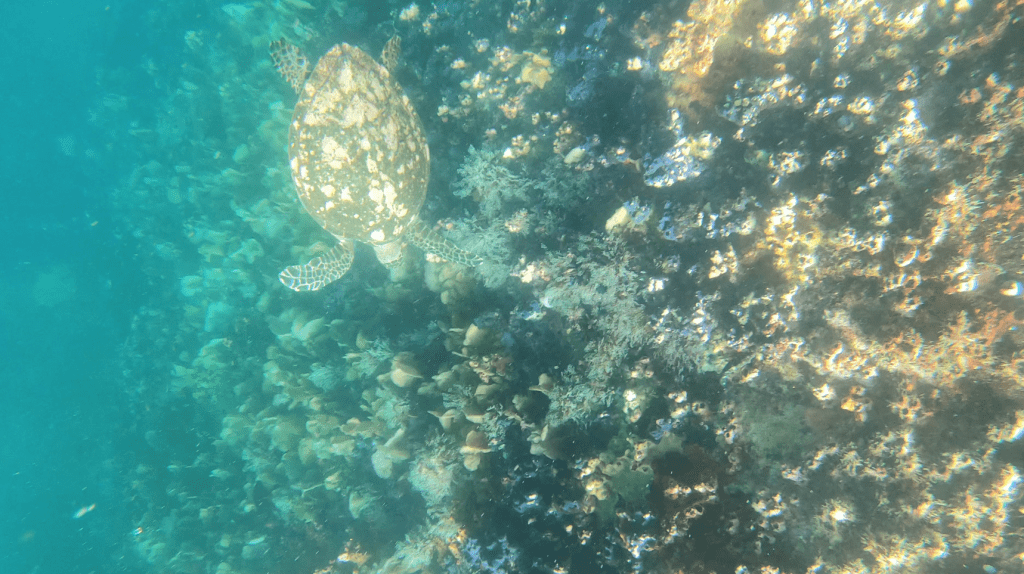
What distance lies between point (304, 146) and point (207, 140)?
17.5 feet

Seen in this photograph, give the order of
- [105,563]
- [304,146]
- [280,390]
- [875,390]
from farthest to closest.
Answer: [105,563]
[280,390]
[304,146]
[875,390]

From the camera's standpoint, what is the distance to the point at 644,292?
258 cm

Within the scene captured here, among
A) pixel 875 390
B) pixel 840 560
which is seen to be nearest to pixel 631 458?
pixel 840 560

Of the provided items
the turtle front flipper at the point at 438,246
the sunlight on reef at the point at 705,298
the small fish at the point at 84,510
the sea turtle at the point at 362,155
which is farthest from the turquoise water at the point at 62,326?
the sunlight on reef at the point at 705,298

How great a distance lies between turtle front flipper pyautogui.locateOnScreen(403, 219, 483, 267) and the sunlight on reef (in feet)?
0.20

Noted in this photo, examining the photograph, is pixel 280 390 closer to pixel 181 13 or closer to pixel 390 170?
pixel 390 170

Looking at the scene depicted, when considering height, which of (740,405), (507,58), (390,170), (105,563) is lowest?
(105,563)

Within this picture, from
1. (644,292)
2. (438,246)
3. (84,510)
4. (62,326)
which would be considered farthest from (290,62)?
(62,326)

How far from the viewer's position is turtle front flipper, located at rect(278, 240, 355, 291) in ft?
14.0

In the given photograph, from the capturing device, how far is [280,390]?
5641 millimetres

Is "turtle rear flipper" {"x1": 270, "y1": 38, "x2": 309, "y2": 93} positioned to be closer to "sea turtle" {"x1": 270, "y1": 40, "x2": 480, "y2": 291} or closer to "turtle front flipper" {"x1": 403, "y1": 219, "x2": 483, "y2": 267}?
"sea turtle" {"x1": 270, "y1": 40, "x2": 480, "y2": 291}

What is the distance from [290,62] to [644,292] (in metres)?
5.05

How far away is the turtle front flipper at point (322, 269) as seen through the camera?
14.0 feet

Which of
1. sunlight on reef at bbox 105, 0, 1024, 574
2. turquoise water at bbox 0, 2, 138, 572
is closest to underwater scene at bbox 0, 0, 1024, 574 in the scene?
sunlight on reef at bbox 105, 0, 1024, 574
